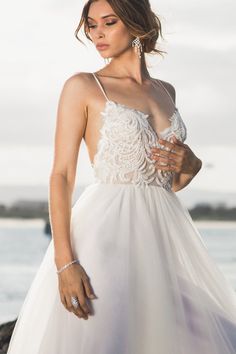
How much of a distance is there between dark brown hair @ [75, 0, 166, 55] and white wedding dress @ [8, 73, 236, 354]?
22 centimetres

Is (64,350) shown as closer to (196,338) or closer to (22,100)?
(196,338)

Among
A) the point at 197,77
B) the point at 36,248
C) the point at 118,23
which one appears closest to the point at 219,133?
the point at 197,77

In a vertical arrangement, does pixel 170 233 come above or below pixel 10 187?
above

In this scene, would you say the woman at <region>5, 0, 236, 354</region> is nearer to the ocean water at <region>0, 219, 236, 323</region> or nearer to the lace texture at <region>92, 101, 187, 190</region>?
the lace texture at <region>92, 101, 187, 190</region>

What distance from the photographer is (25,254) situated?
15.7 meters

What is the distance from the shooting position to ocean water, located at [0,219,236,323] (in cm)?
1107

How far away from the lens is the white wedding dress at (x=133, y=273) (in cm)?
231

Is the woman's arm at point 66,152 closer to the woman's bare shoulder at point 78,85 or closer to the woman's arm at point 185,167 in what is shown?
the woman's bare shoulder at point 78,85

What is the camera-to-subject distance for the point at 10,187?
14.3m

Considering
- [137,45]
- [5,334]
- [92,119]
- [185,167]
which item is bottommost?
[5,334]

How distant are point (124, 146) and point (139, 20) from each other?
428mm

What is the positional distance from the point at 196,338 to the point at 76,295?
34 centimetres

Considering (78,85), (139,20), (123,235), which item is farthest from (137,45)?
(123,235)

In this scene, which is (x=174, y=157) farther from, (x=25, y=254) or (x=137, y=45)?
(x=25, y=254)
